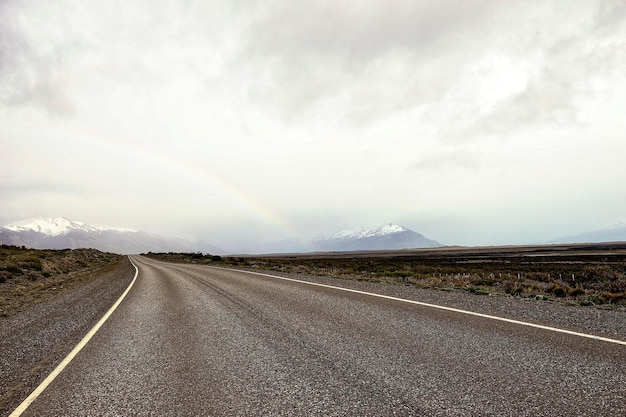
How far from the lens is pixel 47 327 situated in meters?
7.78

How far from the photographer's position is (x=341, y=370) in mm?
4188

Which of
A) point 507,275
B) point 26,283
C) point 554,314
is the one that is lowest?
point 507,275

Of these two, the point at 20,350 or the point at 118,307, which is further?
the point at 118,307

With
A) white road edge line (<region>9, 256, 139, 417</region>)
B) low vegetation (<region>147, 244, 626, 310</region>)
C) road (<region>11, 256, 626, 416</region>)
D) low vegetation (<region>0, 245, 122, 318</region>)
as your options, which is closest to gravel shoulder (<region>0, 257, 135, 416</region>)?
white road edge line (<region>9, 256, 139, 417</region>)

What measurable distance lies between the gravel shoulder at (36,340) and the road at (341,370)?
1.24ft

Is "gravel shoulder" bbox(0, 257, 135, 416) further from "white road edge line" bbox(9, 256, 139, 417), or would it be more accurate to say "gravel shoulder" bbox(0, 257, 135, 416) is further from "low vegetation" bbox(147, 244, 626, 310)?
"low vegetation" bbox(147, 244, 626, 310)

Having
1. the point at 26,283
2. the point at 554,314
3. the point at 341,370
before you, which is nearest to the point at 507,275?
the point at 554,314

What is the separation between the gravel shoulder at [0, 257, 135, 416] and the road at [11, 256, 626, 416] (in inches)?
14.9

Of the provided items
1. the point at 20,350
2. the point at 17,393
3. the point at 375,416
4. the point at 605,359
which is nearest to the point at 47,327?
the point at 20,350

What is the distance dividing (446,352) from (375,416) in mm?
2174

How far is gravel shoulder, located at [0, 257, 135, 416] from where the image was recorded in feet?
14.3

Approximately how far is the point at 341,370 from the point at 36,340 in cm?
658

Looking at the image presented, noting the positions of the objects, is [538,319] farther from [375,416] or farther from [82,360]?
[82,360]

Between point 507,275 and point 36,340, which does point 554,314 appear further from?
point 507,275
